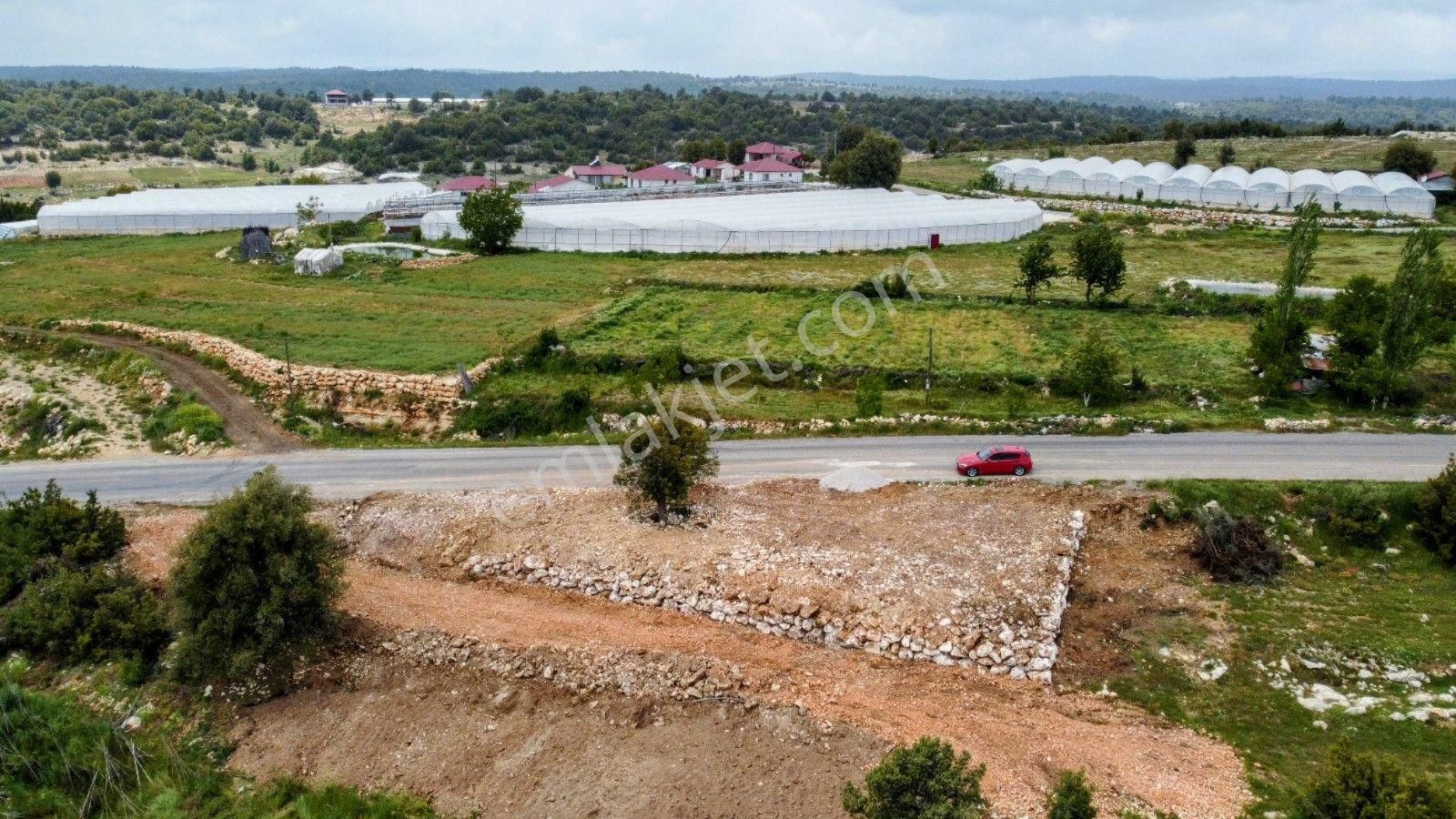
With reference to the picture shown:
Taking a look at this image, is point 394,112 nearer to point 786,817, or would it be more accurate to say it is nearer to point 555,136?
point 555,136

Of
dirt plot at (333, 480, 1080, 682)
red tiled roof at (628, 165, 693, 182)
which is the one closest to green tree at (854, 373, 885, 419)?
dirt plot at (333, 480, 1080, 682)

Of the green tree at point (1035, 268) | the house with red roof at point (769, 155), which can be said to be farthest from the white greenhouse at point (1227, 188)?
the green tree at point (1035, 268)

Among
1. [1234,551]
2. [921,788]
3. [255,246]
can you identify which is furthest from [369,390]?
[255,246]

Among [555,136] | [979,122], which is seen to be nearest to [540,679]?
[555,136]

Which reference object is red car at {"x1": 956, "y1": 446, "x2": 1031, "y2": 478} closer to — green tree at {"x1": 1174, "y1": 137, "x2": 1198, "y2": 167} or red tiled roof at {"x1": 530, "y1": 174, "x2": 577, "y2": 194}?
red tiled roof at {"x1": 530, "y1": 174, "x2": 577, "y2": 194}

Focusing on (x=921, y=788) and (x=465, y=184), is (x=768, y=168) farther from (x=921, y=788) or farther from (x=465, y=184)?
(x=921, y=788)

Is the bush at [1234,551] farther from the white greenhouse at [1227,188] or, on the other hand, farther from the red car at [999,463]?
the white greenhouse at [1227,188]
